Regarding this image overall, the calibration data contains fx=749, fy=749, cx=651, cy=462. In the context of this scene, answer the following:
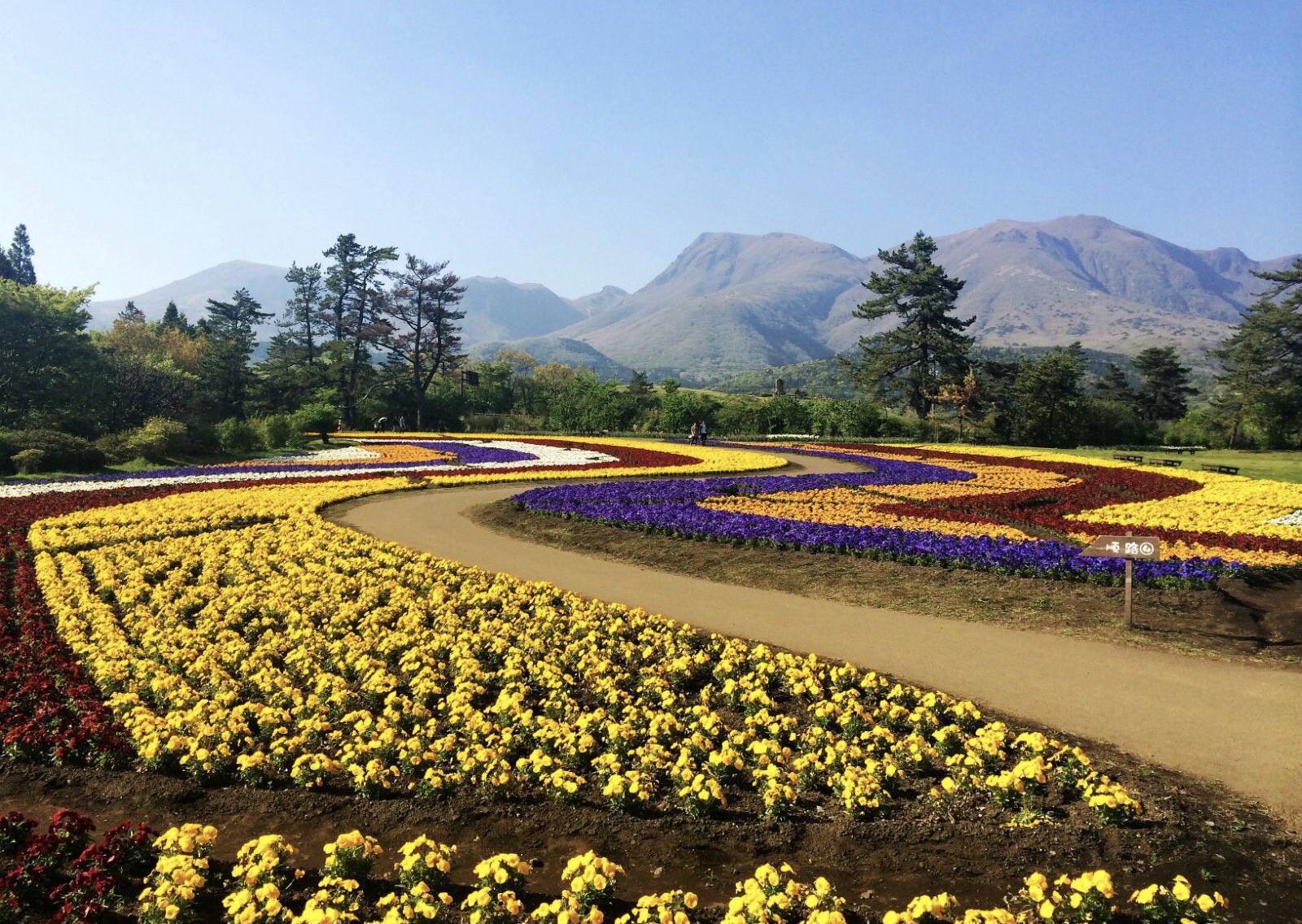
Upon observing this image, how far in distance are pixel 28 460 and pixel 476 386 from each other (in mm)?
49838

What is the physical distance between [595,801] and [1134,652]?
275 inches

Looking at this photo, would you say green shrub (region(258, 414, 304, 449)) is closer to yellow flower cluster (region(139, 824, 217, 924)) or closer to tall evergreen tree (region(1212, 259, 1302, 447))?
yellow flower cluster (region(139, 824, 217, 924))

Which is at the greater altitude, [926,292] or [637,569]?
[926,292]

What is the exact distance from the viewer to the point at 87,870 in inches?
184

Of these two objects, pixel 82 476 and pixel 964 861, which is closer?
pixel 964 861

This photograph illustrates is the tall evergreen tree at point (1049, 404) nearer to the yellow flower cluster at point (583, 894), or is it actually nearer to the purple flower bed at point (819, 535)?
the purple flower bed at point (819, 535)

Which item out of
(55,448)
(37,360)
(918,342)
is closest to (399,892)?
(55,448)

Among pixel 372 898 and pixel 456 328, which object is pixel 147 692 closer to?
pixel 372 898

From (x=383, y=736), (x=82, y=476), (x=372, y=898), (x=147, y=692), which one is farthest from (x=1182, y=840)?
(x=82, y=476)

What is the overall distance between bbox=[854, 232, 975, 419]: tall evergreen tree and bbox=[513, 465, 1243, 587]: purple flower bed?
42.1 m

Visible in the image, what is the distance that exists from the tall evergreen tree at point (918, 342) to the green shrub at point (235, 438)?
1913 inches

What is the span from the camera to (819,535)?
589 inches

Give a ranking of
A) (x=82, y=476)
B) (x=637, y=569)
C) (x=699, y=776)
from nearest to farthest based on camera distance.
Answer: (x=699, y=776) < (x=637, y=569) < (x=82, y=476)

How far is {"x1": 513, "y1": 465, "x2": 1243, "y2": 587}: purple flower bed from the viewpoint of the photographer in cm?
1168
